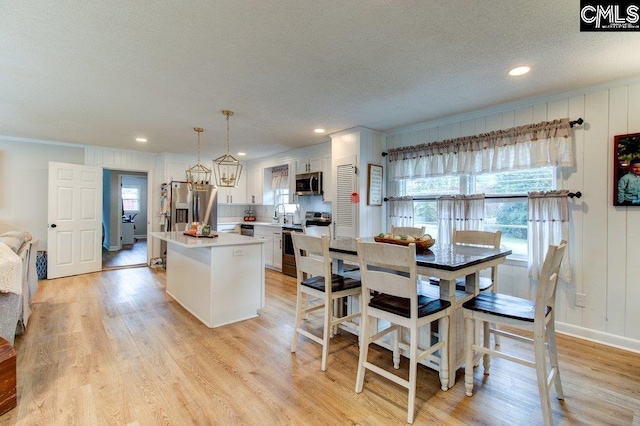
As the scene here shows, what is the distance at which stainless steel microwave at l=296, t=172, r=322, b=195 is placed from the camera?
17.2 feet

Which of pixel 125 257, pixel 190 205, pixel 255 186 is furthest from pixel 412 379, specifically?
pixel 125 257

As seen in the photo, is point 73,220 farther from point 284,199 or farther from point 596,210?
point 596,210

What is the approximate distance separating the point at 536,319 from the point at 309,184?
159 inches

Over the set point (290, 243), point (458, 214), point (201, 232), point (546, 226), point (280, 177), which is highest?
point (280, 177)

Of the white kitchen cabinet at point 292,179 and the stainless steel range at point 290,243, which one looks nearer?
the stainless steel range at point 290,243

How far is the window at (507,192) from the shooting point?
126 inches

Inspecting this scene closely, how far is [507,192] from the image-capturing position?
338cm

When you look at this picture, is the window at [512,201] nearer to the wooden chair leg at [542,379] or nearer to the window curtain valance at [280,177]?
the wooden chair leg at [542,379]

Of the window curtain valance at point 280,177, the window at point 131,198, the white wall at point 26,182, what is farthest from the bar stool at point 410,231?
the window at point 131,198

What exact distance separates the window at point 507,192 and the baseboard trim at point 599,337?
0.78m

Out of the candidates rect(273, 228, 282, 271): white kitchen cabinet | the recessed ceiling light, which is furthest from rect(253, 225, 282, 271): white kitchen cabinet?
the recessed ceiling light

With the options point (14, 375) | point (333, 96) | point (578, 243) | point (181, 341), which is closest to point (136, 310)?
point (181, 341)

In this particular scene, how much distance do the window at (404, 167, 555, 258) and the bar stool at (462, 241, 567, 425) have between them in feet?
5.01

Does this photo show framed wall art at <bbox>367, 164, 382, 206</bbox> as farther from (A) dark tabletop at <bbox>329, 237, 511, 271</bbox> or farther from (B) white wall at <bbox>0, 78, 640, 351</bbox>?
(A) dark tabletop at <bbox>329, 237, 511, 271</bbox>
